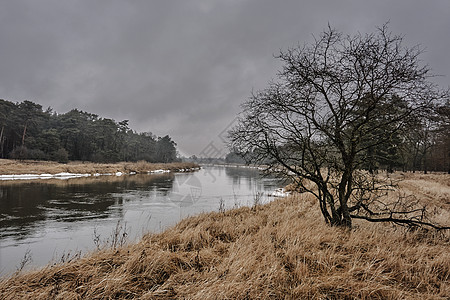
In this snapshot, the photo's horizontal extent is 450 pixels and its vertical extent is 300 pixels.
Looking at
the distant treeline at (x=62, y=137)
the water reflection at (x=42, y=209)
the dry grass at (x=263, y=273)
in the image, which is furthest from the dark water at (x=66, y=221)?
the distant treeline at (x=62, y=137)

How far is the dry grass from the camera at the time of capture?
8.64 ft

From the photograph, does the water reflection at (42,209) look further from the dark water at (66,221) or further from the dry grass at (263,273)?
the dry grass at (263,273)

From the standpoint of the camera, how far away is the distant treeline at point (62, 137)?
141ft

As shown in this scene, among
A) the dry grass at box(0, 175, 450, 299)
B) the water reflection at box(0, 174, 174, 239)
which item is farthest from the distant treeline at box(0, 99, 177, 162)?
the dry grass at box(0, 175, 450, 299)

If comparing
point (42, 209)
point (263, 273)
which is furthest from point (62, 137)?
point (263, 273)

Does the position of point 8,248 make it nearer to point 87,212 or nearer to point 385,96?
point 87,212

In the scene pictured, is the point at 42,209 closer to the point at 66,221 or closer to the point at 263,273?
the point at 66,221

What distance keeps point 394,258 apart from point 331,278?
1.37 meters

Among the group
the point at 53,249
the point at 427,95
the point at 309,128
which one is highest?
the point at 427,95

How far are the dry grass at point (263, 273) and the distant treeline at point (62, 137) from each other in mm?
48818

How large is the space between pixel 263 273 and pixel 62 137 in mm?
63115

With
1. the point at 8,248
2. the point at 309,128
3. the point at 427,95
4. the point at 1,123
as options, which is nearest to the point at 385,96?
the point at 427,95

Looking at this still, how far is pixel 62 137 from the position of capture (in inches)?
2093

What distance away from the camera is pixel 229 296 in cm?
251
